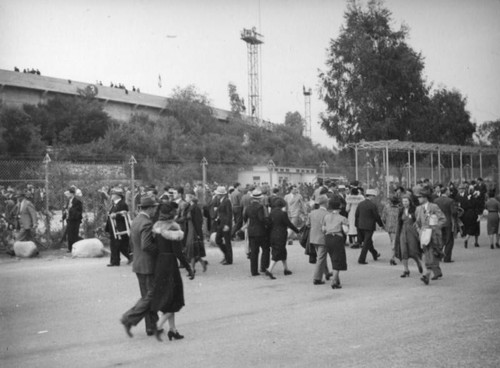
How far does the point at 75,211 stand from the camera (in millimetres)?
16406

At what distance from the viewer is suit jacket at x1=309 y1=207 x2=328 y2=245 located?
11.2 metres

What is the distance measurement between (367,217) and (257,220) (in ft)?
10.8

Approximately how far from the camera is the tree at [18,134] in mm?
44750

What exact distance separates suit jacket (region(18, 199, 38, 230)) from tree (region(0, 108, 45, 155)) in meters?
30.2

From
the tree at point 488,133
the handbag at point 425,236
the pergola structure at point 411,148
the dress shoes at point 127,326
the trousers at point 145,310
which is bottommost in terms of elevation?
the dress shoes at point 127,326

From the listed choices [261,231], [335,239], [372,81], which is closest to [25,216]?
[261,231]

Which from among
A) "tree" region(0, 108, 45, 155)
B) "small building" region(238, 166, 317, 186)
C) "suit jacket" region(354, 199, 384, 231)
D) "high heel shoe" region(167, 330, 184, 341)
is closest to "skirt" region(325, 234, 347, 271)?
"suit jacket" region(354, 199, 384, 231)

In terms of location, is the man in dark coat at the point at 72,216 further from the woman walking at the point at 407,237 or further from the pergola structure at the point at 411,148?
the pergola structure at the point at 411,148

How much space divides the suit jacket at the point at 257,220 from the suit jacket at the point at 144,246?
4.81 metres

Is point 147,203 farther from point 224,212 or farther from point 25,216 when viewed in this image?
point 25,216

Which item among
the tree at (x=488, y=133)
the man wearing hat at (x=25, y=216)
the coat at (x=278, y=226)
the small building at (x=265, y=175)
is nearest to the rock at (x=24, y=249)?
the man wearing hat at (x=25, y=216)

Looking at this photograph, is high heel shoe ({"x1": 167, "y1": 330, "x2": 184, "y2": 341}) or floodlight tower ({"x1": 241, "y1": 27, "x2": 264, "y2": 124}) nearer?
high heel shoe ({"x1": 167, "y1": 330, "x2": 184, "y2": 341})

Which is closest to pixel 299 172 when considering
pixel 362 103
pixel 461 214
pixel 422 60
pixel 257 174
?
pixel 257 174

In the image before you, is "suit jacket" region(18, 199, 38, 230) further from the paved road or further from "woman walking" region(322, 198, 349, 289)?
"woman walking" region(322, 198, 349, 289)
